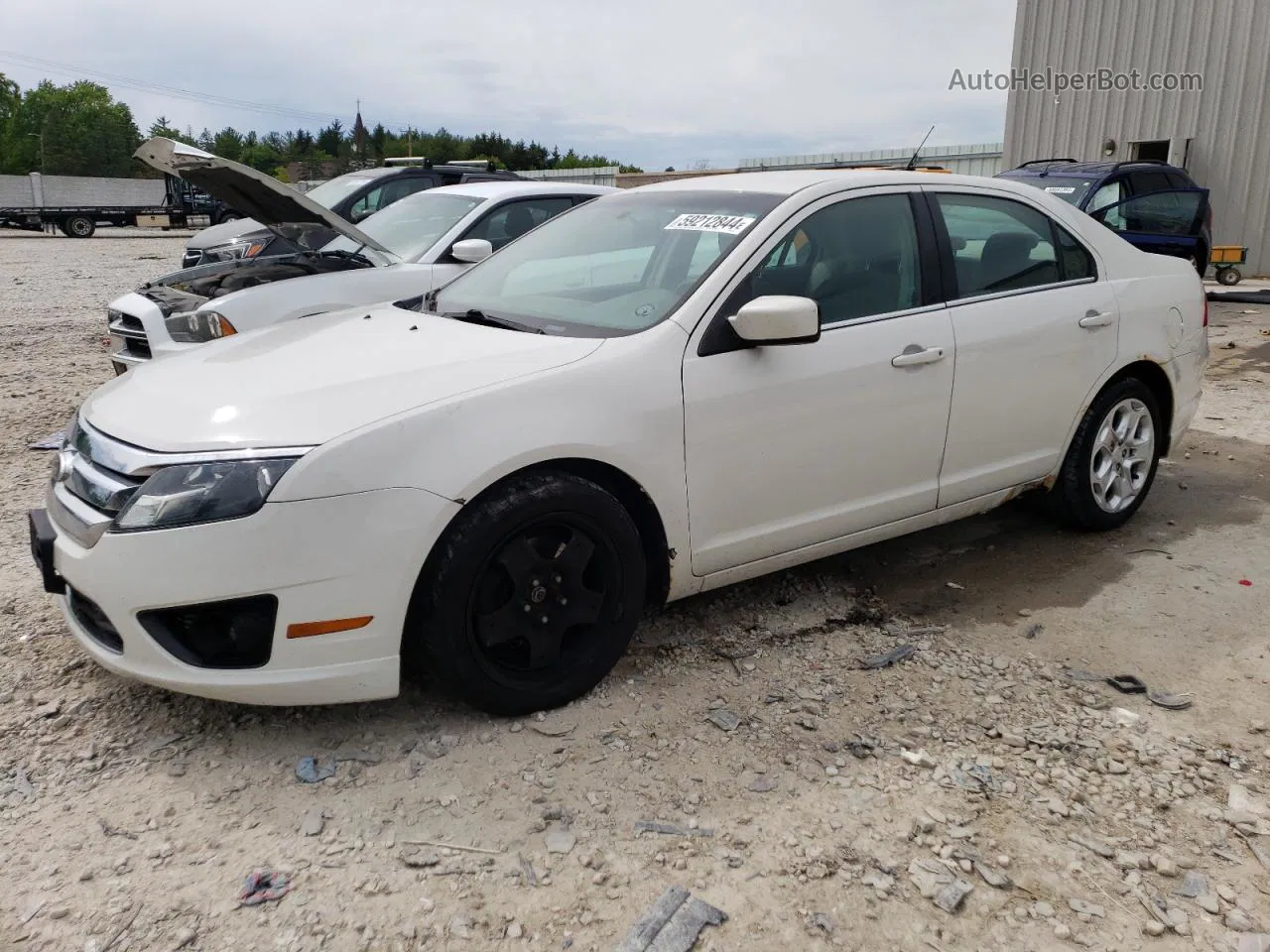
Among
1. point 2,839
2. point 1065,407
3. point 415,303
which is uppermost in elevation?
point 415,303

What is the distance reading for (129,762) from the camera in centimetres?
288

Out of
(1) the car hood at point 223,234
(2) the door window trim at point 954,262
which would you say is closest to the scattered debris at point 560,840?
(2) the door window trim at point 954,262

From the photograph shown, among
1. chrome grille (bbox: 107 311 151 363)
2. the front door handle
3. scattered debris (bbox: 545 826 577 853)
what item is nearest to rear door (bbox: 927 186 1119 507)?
the front door handle

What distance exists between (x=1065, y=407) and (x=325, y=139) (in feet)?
376

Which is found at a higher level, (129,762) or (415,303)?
(415,303)

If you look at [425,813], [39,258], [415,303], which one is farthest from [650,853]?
[39,258]

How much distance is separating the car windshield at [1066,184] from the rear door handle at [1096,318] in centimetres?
820

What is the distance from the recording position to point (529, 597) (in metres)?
3.01

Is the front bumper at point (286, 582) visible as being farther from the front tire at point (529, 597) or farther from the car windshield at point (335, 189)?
the car windshield at point (335, 189)

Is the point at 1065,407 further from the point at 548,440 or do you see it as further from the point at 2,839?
the point at 2,839

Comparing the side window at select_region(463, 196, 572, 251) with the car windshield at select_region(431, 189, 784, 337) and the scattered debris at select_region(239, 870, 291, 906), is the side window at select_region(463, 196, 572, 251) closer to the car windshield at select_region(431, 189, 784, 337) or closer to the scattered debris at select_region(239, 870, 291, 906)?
the car windshield at select_region(431, 189, 784, 337)

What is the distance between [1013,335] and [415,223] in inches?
A: 190

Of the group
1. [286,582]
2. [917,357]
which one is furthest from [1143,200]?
[286,582]

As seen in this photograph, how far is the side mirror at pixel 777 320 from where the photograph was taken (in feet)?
10.5
